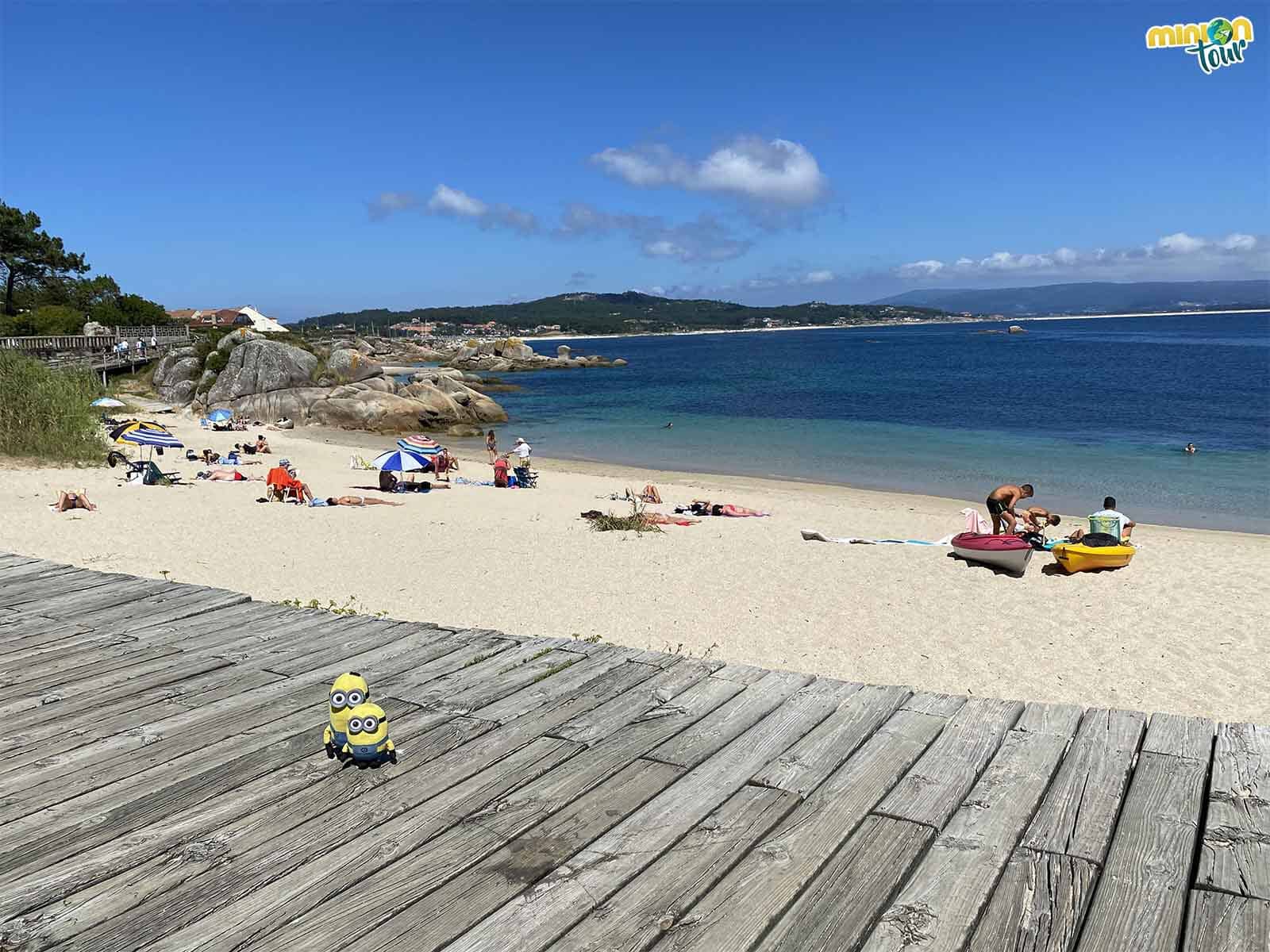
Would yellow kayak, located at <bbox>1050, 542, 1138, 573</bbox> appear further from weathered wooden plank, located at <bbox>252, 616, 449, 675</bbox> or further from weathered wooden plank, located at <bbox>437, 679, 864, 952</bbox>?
weathered wooden plank, located at <bbox>252, 616, 449, 675</bbox>

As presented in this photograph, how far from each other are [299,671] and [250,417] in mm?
37303

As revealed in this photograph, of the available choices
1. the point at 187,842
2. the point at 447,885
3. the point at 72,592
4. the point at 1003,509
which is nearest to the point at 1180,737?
the point at 447,885

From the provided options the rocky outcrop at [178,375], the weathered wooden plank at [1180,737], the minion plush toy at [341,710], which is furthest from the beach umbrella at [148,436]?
the weathered wooden plank at [1180,737]

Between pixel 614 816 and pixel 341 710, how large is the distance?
3.71 ft

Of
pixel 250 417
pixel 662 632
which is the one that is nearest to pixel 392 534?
pixel 662 632

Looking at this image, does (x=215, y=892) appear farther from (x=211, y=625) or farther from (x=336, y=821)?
(x=211, y=625)

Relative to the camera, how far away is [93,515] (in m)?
14.3

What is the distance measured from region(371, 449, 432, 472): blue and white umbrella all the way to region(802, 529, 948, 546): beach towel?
Answer: 9706mm

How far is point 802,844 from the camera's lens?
259cm

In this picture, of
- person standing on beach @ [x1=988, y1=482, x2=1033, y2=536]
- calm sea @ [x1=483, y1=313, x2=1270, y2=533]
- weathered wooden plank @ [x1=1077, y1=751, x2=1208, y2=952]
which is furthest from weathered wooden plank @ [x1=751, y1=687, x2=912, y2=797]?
calm sea @ [x1=483, y1=313, x2=1270, y2=533]

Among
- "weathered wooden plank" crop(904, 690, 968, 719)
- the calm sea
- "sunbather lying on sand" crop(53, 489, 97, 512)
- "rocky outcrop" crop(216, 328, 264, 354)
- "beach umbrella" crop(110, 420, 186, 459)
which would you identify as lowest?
the calm sea

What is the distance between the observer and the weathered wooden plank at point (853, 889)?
7.13ft

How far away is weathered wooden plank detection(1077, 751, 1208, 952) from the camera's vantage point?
2156 mm

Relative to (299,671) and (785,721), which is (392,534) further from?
(785,721)
